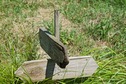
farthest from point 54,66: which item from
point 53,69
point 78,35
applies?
point 78,35

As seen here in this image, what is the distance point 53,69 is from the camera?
3334 mm

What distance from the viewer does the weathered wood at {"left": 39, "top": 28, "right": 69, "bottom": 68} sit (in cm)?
299

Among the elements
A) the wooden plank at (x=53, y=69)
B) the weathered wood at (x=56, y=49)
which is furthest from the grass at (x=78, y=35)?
the weathered wood at (x=56, y=49)

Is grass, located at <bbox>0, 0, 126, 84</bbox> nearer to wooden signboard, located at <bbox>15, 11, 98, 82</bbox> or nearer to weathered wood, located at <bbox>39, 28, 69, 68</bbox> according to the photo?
wooden signboard, located at <bbox>15, 11, 98, 82</bbox>

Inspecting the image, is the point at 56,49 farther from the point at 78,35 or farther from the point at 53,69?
the point at 78,35

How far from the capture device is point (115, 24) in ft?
17.0

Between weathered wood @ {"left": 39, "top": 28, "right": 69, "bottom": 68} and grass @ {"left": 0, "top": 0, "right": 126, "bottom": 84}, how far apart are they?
1.10 ft

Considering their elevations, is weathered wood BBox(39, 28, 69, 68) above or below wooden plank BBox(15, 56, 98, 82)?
above

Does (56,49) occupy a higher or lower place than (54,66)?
higher

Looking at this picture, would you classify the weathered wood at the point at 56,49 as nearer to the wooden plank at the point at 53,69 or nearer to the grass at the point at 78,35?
the wooden plank at the point at 53,69

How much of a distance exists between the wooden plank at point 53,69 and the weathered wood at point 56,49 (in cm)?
14

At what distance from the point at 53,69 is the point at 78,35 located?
62.5 inches

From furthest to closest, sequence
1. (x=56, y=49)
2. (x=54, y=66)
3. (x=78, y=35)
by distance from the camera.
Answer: (x=78, y=35)
(x=54, y=66)
(x=56, y=49)

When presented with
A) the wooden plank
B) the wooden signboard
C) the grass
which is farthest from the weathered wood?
the grass
